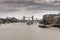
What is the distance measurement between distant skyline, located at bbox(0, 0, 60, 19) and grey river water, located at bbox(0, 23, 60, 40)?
228 mm

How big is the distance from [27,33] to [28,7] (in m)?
0.52

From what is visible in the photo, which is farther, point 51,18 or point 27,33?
point 27,33

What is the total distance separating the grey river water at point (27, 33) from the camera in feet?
8.21

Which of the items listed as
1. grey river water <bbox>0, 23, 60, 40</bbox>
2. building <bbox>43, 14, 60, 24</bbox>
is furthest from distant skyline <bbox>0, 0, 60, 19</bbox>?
grey river water <bbox>0, 23, 60, 40</bbox>

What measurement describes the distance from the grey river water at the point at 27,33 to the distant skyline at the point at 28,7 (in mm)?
228

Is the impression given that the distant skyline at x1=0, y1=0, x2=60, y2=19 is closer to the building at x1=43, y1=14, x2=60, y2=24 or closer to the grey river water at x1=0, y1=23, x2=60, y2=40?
the building at x1=43, y1=14, x2=60, y2=24

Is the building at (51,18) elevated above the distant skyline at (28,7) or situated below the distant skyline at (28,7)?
below

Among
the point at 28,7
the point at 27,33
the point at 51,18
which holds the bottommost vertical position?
the point at 27,33

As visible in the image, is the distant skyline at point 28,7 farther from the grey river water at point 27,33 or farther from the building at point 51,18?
the grey river water at point 27,33

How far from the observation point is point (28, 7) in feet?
8.55

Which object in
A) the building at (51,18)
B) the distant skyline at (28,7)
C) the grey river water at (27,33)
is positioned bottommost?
the grey river water at (27,33)

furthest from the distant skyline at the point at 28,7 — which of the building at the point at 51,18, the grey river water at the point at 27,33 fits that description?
the grey river water at the point at 27,33

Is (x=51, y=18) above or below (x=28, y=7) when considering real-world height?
below

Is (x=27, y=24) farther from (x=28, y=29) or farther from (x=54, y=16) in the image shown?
(x=54, y=16)
